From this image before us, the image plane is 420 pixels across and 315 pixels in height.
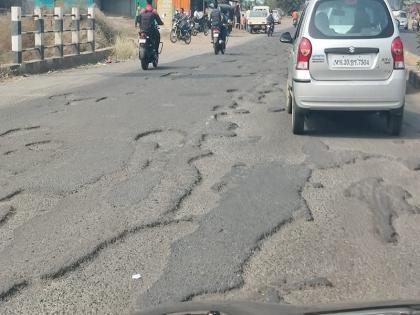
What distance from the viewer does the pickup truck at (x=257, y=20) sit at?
2140 inches

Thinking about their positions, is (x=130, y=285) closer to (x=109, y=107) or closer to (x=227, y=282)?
(x=227, y=282)

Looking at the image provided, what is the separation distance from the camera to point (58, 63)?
1884 cm

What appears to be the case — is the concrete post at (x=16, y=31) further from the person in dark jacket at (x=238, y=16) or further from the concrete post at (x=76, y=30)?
the person in dark jacket at (x=238, y=16)

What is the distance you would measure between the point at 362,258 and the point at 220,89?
356 inches

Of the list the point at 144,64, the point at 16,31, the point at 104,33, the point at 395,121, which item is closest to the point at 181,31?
the point at 104,33

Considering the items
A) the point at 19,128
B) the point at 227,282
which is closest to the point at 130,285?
the point at 227,282

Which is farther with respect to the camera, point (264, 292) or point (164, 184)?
point (164, 184)

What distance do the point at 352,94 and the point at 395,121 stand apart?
30.1 inches

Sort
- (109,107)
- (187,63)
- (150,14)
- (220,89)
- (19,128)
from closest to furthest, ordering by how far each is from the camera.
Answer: (19,128)
(109,107)
(220,89)
(150,14)
(187,63)

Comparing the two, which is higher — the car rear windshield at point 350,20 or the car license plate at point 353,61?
the car rear windshield at point 350,20

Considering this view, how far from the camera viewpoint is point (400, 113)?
8.29 m

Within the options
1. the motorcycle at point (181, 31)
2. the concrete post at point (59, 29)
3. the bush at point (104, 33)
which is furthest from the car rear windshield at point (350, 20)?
the motorcycle at point (181, 31)

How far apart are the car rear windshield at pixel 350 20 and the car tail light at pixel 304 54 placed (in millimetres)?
131

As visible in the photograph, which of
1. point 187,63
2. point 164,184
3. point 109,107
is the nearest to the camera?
point 164,184
